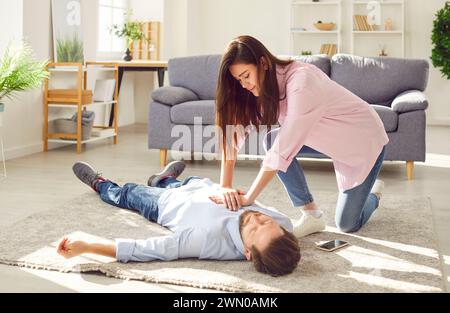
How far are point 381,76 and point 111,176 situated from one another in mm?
2190

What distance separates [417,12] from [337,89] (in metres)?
6.01

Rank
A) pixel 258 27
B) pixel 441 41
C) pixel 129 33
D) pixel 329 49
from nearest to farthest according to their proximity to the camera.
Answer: pixel 129 33 < pixel 441 41 < pixel 329 49 < pixel 258 27

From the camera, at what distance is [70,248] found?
7.77ft

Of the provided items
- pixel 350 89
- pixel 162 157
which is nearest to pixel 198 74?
pixel 162 157

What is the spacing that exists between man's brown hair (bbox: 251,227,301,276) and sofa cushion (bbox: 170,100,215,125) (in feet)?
8.76

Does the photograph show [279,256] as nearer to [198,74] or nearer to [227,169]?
[227,169]

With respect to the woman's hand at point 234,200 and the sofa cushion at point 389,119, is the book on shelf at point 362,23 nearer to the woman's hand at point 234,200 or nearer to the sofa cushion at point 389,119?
the sofa cushion at point 389,119

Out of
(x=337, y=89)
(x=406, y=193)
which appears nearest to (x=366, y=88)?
(x=406, y=193)

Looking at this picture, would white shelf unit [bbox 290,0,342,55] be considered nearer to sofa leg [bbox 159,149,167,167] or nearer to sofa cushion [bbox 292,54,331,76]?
sofa cushion [bbox 292,54,331,76]

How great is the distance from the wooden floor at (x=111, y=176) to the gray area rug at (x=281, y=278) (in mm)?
61

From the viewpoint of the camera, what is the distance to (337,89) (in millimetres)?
2680

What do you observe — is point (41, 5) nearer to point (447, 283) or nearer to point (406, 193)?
point (406, 193)

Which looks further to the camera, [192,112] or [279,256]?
[192,112]

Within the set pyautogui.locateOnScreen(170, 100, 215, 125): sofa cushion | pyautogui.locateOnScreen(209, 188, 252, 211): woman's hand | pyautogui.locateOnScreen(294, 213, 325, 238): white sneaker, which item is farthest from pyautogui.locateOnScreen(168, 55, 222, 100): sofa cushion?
pyautogui.locateOnScreen(209, 188, 252, 211): woman's hand
